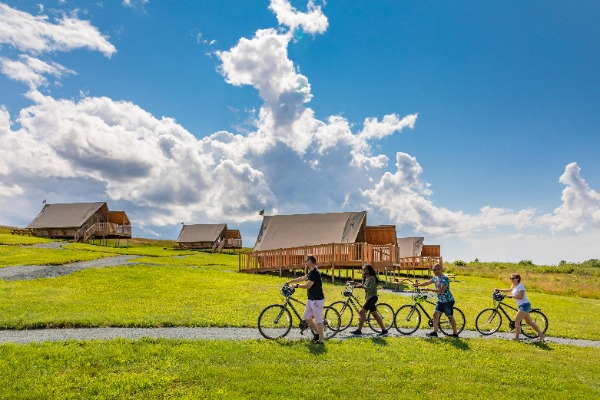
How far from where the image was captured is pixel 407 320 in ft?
49.4

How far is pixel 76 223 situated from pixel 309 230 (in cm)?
4303

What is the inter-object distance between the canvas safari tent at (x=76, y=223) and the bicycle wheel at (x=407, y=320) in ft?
203

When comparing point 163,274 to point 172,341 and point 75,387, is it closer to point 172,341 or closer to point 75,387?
point 172,341

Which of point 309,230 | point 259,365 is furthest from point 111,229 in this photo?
point 259,365

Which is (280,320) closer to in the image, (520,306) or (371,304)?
(371,304)

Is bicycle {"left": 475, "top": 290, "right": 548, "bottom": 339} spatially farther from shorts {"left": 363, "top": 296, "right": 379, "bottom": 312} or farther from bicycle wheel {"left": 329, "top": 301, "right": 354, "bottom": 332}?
bicycle wheel {"left": 329, "top": 301, "right": 354, "bottom": 332}

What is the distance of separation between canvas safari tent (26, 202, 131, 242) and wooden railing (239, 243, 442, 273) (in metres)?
39.3

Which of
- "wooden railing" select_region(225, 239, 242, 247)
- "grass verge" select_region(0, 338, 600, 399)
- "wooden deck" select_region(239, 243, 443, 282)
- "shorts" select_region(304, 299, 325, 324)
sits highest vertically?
"wooden railing" select_region(225, 239, 242, 247)

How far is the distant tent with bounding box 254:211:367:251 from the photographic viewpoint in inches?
1624

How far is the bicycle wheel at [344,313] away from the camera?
49.3 feet

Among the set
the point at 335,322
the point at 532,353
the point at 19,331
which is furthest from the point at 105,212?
the point at 532,353

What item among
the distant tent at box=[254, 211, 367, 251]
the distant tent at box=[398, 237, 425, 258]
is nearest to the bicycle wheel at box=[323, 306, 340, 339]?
the distant tent at box=[254, 211, 367, 251]

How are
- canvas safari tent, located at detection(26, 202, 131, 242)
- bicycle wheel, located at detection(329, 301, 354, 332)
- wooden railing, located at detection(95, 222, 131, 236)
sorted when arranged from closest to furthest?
1. bicycle wheel, located at detection(329, 301, 354, 332)
2. canvas safari tent, located at detection(26, 202, 131, 242)
3. wooden railing, located at detection(95, 222, 131, 236)

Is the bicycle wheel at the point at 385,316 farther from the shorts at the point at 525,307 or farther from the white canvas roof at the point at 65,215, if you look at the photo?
the white canvas roof at the point at 65,215
